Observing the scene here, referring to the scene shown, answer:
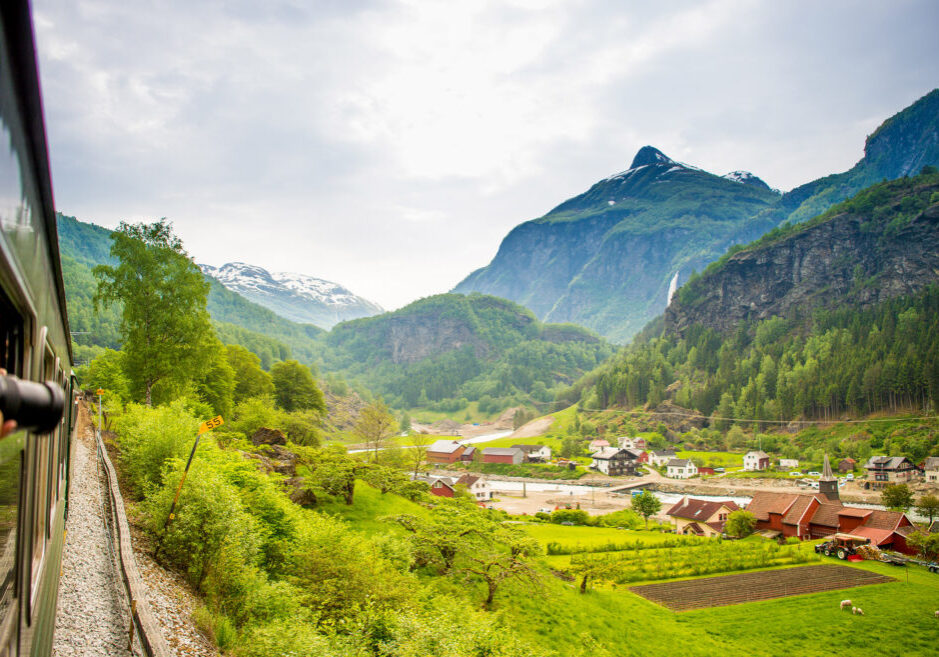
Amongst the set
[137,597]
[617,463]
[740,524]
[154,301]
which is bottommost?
[617,463]

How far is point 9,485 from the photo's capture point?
13.4ft

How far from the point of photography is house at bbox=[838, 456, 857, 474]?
9334 centimetres

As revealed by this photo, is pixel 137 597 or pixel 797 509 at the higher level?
pixel 137 597

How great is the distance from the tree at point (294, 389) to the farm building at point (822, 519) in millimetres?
54509

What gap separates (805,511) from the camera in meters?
57.9

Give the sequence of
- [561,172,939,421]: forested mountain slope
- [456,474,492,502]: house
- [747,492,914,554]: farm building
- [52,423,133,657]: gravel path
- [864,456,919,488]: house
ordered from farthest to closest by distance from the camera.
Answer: [561,172,939,421]: forested mountain slope < [456,474,492,502]: house < [864,456,919,488]: house < [747,492,914,554]: farm building < [52,423,133,657]: gravel path

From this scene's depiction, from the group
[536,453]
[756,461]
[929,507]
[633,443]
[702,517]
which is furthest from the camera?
[633,443]

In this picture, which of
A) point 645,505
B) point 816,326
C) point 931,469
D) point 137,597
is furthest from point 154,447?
point 816,326

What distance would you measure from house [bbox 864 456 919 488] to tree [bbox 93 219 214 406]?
3894 inches

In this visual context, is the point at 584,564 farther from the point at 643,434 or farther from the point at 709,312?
the point at 709,312

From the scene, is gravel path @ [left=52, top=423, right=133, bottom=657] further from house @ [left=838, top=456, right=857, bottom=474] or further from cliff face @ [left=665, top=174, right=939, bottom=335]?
cliff face @ [left=665, top=174, right=939, bottom=335]

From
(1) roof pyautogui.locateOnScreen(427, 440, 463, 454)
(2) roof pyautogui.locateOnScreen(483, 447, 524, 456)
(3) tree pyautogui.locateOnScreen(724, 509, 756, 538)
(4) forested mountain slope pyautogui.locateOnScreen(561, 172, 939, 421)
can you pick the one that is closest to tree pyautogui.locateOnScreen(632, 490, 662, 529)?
(3) tree pyautogui.locateOnScreen(724, 509, 756, 538)

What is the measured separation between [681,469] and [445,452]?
177 ft

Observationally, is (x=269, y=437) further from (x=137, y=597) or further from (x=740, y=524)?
(x=740, y=524)
